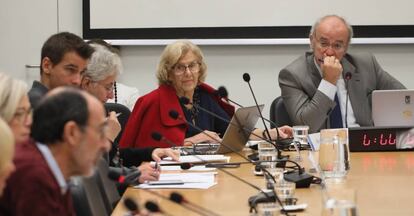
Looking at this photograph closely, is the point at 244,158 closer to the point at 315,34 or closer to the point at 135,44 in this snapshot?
the point at 315,34

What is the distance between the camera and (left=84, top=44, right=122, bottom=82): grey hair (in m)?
3.79

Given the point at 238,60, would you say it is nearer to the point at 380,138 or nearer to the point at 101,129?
the point at 380,138

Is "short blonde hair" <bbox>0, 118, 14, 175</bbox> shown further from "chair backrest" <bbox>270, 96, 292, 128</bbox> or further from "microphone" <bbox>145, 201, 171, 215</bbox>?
"chair backrest" <bbox>270, 96, 292, 128</bbox>

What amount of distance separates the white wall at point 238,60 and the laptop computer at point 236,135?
5.99 ft

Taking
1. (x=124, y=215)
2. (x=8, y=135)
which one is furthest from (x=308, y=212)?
(x=8, y=135)

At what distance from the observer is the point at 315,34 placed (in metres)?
4.62

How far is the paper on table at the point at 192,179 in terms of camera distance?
2822 mm

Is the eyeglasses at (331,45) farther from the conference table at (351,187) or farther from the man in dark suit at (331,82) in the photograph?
the conference table at (351,187)

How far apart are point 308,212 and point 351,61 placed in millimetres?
2566

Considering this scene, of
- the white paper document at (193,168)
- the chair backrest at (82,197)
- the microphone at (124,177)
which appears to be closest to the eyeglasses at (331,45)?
the white paper document at (193,168)

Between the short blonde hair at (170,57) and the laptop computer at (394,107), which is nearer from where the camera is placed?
the laptop computer at (394,107)

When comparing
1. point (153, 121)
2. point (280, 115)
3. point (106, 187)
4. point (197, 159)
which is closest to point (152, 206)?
point (106, 187)

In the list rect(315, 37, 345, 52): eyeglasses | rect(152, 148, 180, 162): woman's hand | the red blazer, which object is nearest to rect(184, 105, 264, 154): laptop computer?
rect(152, 148, 180, 162): woman's hand

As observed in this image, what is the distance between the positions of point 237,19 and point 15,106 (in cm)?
374
